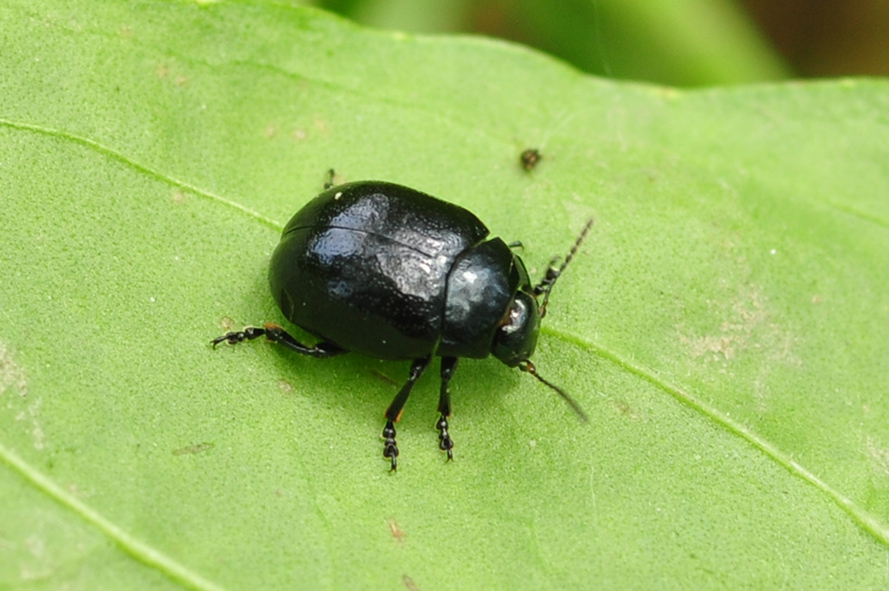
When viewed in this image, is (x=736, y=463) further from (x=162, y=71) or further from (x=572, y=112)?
(x=162, y=71)

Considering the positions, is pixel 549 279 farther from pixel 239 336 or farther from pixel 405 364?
pixel 239 336

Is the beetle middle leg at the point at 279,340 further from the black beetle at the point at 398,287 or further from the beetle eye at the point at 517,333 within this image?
the beetle eye at the point at 517,333

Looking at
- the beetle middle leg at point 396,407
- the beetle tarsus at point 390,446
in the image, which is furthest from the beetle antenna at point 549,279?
the beetle tarsus at point 390,446

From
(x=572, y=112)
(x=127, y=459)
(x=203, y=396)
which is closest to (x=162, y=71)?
(x=203, y=396)

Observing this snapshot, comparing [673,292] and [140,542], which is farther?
[673,292]

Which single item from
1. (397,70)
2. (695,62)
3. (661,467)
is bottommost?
(661,467)

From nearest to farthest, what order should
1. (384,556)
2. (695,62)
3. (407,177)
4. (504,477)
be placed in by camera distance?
(384,556) < (504,477) < (407,177) < (695,62)

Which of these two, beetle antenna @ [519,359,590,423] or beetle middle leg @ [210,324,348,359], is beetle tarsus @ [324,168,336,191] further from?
beetle antenna @ [519,359,590,423]

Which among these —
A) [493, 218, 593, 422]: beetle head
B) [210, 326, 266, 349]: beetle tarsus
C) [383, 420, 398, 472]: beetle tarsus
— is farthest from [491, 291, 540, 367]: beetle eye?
[210, 326, 266, 349]: beetle tarsus
